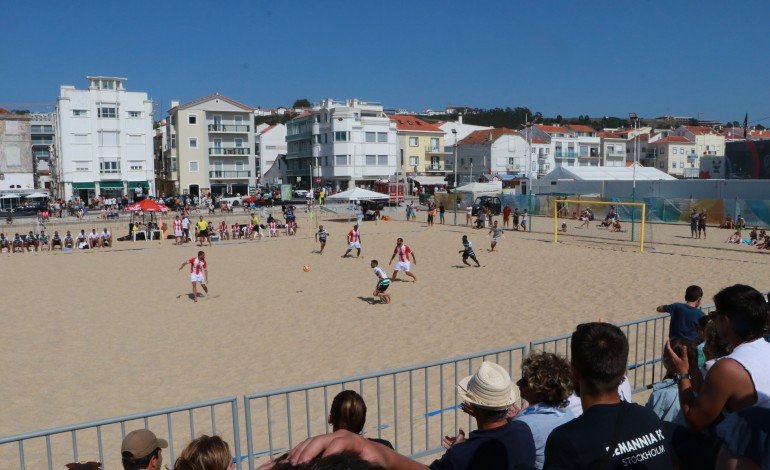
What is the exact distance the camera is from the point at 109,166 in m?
59.6

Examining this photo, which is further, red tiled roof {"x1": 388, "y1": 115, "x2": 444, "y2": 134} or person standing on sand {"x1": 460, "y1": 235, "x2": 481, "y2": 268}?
red tiled roof {"x1": 388, "y1": 115, "x2": 444, "y2": 134}

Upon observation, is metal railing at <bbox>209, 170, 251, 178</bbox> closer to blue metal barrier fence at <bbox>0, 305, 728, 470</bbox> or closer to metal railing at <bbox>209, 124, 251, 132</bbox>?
metal railing at <bbox>209, 124, 251, 132</bbox>

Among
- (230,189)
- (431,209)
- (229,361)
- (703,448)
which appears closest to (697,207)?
(431,209)

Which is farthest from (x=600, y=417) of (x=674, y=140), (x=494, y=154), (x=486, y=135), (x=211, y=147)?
(x=674, y=140)

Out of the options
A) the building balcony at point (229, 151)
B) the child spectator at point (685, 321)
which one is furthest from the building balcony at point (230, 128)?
the child spectator at point (685, 321)

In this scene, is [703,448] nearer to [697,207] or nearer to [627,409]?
[627,409]

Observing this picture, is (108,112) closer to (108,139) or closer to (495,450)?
(108,139)

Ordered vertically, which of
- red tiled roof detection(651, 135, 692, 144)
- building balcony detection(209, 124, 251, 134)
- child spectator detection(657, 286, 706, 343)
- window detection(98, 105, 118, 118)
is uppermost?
window detection(98, 105, 118, 118)

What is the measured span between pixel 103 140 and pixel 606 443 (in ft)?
210

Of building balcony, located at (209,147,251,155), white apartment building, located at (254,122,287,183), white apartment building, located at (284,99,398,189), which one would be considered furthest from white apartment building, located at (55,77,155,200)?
white apartment building, located at (254,122,287,183)

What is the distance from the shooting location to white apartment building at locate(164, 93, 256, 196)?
6412 centimetres

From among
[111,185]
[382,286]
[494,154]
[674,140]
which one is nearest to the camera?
[382,286]

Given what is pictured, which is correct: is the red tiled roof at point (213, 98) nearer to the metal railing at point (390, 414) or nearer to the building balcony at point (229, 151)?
the building balcony at point (229, 151)

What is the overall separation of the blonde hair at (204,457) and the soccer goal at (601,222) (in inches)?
874
